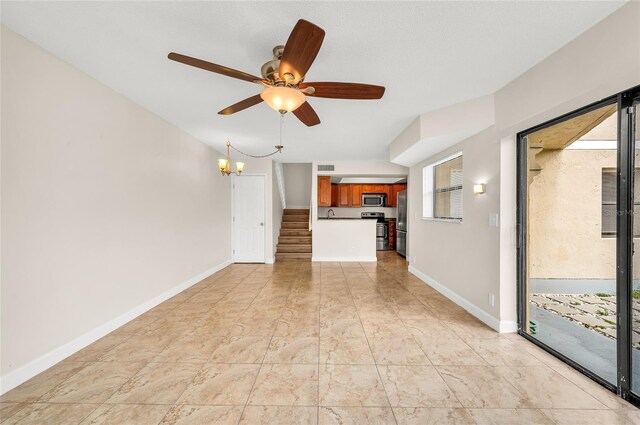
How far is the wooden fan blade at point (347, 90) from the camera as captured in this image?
1.89 metres

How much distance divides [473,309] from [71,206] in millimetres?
4293

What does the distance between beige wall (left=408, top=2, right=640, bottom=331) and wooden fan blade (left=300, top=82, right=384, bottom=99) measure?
1.41 metres

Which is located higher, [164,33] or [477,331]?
[164,33]

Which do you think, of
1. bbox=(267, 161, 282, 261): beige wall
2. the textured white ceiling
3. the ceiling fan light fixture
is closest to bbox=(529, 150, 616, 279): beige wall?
the textured white ceiling

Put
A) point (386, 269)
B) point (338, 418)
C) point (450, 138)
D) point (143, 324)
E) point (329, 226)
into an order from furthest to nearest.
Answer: point (329, 226) → point (386, 269) → point (450, 138) → point (143, 324) → point (338, 418)

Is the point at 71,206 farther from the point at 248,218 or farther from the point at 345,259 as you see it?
the point at 345,259

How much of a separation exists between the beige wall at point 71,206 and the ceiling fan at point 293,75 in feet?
4.65

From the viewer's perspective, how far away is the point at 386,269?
5902 mm

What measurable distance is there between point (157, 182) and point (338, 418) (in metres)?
3.40

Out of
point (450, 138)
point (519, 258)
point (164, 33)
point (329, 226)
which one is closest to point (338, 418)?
point (519, 258)

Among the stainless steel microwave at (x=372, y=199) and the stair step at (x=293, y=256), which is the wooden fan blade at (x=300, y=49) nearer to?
the stair step at (x=293, y=256)

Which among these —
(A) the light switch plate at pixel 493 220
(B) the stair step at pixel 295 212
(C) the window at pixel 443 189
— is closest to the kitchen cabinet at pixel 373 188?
(B) the stair step at pixel 295 212

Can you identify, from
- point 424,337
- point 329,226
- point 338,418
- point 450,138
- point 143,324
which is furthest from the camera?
point 329,226

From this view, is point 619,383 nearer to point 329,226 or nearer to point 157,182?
point 157,182
